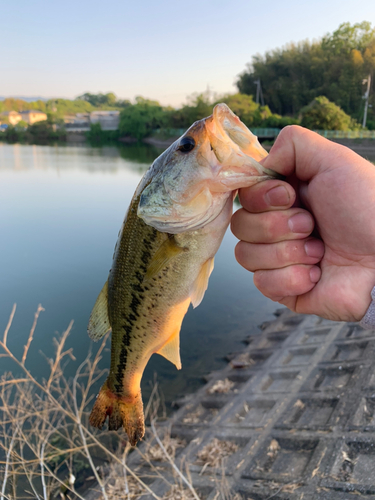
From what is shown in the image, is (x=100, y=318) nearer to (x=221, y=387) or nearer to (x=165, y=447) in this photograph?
(x=165, y=447)

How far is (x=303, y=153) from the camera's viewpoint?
200 centimetres

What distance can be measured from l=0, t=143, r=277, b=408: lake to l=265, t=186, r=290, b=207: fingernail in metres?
6.89

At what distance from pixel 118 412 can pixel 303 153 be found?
197 cm

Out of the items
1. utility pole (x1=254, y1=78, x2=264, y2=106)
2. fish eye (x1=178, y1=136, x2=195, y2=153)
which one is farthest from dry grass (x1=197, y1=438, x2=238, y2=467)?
utility pole (x1=254, y1=78, x2=264, y2=106)

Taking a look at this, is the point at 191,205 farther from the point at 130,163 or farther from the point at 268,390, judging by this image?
the point at 130,163

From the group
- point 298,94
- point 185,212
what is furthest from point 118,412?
point 298,94

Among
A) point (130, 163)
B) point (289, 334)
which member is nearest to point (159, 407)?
point (289, 334)

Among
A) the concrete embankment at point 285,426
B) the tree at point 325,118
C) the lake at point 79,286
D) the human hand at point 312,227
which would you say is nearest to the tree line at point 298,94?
the tree at point 325,118

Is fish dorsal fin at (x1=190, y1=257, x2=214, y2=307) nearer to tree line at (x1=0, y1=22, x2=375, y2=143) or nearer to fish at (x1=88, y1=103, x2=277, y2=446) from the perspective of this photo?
fish at (x1=88, y1=103, x2=277, y2=446)

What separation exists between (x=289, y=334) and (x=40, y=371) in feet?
21.2

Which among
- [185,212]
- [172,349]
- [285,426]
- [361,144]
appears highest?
[361,144]

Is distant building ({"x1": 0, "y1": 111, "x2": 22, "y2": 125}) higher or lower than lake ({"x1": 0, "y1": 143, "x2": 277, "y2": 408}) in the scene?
higher

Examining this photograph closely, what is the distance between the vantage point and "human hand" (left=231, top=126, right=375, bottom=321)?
77.2 inches

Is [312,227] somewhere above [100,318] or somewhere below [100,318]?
above
